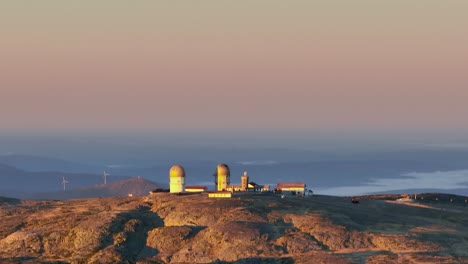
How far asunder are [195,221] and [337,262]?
4013 cm

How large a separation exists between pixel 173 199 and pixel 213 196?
10172 mm

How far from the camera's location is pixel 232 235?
522 ft

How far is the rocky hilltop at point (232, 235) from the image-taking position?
5994 inches

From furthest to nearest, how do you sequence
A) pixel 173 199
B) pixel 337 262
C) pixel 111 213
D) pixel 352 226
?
pixel 173 199
pixel 111 213
pixel 352 226
pixel 337 262

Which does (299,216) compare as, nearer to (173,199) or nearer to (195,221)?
(195,221)

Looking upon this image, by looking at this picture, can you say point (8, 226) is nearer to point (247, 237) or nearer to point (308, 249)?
point (247, 237)

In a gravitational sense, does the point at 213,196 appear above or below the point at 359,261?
above

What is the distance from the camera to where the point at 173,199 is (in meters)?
196

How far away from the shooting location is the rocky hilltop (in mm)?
152250

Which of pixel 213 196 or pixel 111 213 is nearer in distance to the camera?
pixel 111 213

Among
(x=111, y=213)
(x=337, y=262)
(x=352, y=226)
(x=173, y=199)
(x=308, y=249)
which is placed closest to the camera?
(x=337, y=262)

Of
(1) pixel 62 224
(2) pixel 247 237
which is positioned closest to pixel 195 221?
(2) pixel 247 237

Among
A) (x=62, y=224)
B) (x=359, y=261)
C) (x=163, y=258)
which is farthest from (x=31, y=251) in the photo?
(x=359, y=261)

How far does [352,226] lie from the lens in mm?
167375
